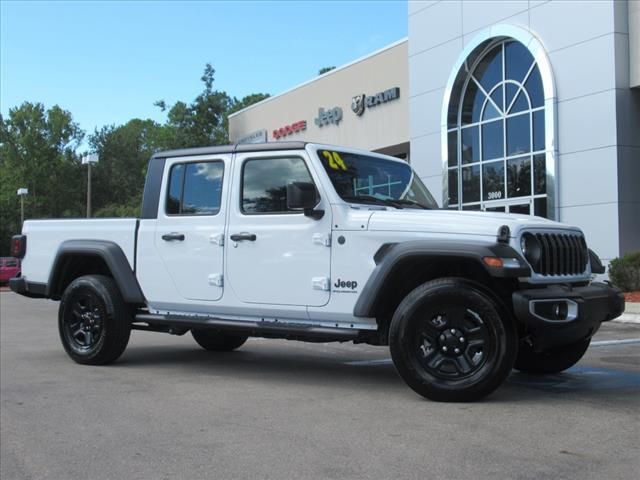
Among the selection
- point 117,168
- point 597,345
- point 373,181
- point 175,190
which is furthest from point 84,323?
point 117,168

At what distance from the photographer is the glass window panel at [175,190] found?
6.98 metres

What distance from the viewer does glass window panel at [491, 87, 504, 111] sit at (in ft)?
66.2

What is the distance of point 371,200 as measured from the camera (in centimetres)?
612

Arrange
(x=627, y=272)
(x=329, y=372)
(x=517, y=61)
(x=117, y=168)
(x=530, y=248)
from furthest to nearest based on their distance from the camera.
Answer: (x=117, y=168)
(x=517, y=61)
(x=627, y=272)
(x=329, y=372)
(x=530, y=248)

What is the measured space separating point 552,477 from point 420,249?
2081 millimetres

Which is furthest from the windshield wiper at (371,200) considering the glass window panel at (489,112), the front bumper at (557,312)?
the glass window panel at (489,112)

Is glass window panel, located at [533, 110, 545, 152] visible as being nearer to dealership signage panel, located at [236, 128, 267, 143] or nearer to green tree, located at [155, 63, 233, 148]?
dealership signage panel, located at [236, 128, 267, 143]

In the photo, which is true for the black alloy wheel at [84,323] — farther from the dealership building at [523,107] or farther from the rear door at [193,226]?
the dealership building at [523,107]

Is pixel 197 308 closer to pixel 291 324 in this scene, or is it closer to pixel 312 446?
pixel 291 324

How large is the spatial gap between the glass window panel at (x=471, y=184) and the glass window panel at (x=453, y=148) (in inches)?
18.5

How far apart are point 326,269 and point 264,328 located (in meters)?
0.83

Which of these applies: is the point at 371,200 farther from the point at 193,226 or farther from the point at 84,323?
the point at 84,323

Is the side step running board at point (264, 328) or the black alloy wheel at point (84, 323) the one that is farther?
the black alloy wheel at point (84, 323)

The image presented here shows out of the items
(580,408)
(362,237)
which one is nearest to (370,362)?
(362,237)
